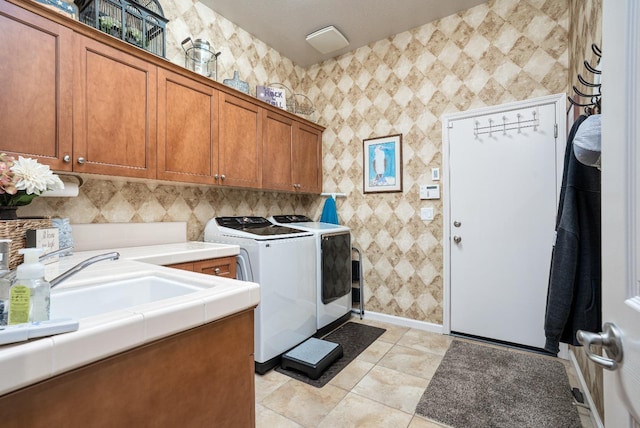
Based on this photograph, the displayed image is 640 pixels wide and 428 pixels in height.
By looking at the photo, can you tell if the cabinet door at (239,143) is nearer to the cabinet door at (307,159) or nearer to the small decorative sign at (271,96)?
the small decorative sign at (271,96)

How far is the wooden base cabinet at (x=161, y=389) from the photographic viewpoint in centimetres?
52

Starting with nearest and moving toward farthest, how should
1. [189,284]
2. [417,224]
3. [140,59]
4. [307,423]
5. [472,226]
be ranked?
[189,284]
[307,423]
[140,59]
[472,226]
[417,224]

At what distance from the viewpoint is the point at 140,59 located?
1.89 meters

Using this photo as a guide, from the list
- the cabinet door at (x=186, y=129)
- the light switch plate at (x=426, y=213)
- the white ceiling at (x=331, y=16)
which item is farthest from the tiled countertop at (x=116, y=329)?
the white ceiling at (x=331, y=16)

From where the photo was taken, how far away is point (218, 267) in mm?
2084

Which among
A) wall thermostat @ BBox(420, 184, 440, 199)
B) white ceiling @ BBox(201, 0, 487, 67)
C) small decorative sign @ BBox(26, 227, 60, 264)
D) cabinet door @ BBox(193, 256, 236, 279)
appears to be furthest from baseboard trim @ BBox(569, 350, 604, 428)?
white ceiling @ BBox(201, 0, 487, 67)

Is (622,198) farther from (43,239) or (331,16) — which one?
(331,16)

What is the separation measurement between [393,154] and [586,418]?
7.85 ft

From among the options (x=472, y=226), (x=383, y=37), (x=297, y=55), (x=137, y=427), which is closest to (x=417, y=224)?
(x=472, y=226)

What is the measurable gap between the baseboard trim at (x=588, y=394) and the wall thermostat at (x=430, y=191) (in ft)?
5.22

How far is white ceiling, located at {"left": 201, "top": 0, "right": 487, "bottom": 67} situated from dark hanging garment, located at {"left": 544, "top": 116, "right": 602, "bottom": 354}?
7.13 feet

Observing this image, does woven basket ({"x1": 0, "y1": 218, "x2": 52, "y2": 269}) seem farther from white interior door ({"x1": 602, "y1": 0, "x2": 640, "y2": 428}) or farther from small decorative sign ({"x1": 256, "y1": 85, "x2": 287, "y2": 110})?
small decorative sign ({"x1": 256, "y1": 85, "x2": 287, "y2": 110})

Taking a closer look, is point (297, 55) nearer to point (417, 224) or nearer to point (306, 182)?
point (306, 182)

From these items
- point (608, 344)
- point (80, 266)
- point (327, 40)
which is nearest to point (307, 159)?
point (327, 40)
